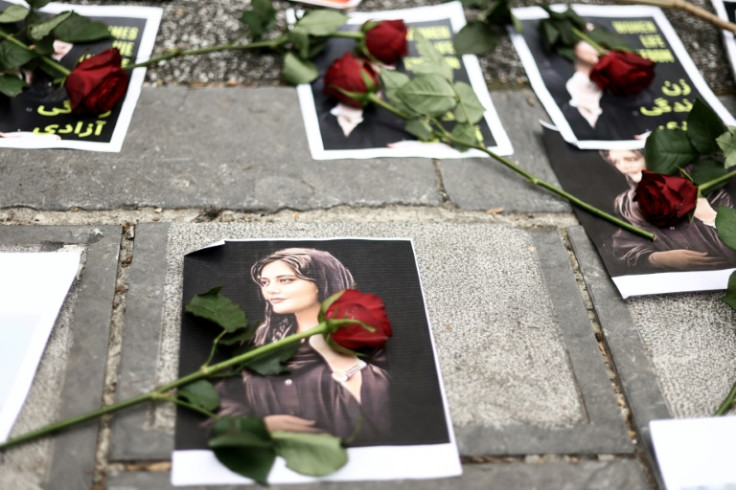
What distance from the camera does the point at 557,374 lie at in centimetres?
86

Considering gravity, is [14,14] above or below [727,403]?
above

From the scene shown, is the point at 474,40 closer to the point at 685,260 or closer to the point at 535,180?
the point at 535,180

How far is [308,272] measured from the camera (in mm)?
910

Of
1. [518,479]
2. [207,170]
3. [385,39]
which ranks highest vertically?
[385,39]

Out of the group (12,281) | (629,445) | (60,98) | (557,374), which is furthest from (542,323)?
(60,98)

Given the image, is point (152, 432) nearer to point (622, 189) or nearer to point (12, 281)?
point (12, 281)

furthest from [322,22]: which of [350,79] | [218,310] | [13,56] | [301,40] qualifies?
[218,310]

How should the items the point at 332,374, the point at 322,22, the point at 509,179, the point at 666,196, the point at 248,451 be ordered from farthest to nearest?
the point at 322,22
the point at 509,179
the point at 666,196
the point at 332,374
the point at 248,451

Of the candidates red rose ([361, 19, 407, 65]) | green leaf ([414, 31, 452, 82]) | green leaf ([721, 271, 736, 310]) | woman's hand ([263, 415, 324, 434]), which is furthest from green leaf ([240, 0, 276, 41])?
green leaf ([721, 271, 736, 310])

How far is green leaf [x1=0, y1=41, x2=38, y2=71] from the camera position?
3.45 feet

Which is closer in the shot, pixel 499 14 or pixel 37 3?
pixel 37 3

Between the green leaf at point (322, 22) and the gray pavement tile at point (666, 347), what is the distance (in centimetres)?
56

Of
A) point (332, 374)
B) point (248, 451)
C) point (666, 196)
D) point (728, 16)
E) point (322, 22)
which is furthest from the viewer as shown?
point (728, 16)

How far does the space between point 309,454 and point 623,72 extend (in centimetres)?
82
